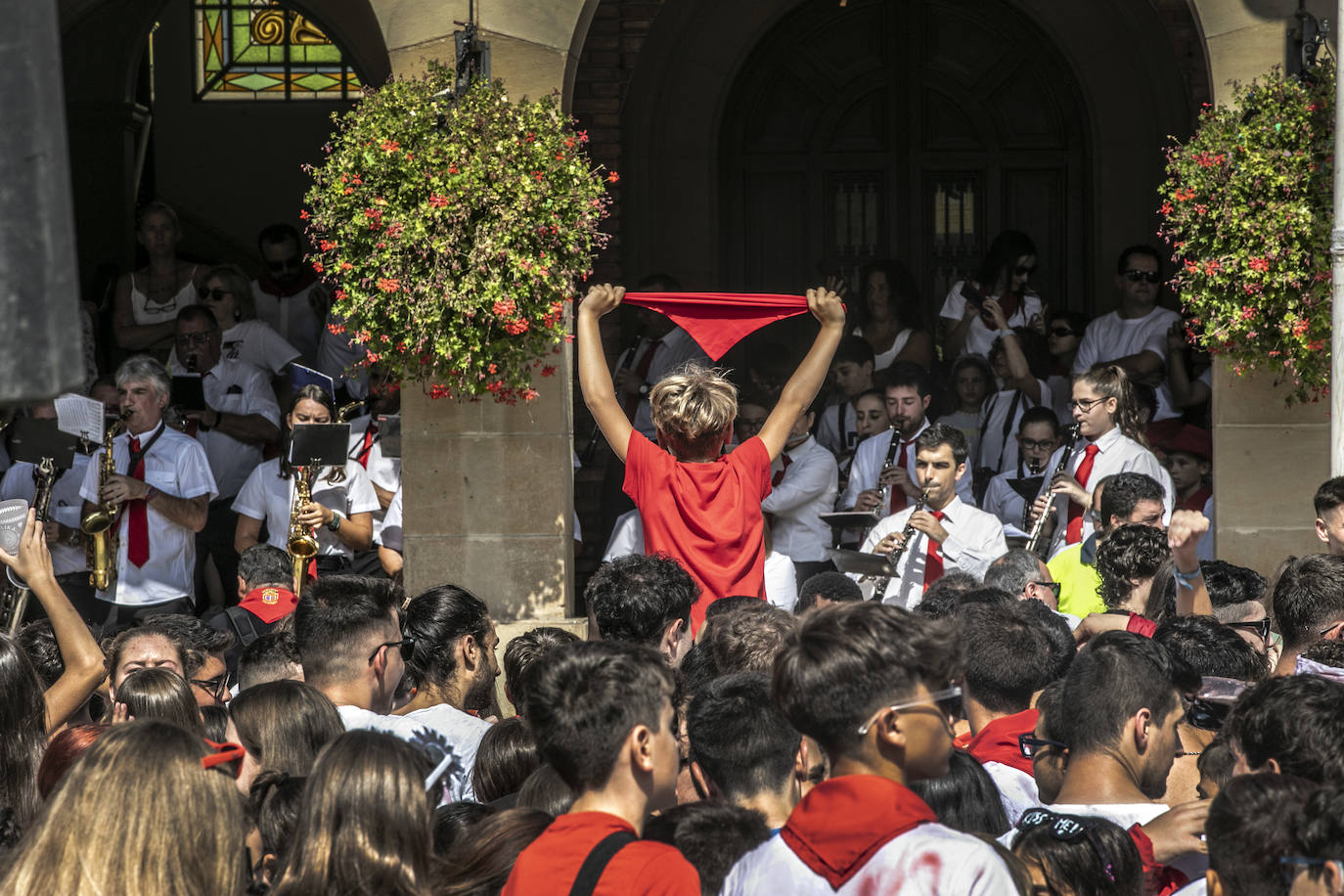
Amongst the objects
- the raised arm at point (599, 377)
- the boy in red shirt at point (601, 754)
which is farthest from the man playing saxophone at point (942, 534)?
the boy in red shirt at point (601, 754)

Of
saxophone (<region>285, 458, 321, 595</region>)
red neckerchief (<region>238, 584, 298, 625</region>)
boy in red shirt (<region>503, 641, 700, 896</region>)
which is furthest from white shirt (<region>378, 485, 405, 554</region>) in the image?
boy in red shirt (<region>503, 641, 700, 896</region>)

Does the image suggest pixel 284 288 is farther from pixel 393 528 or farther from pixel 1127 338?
pixel 1127 338

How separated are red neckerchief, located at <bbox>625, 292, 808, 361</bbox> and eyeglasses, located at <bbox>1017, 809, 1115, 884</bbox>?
11.5 feet

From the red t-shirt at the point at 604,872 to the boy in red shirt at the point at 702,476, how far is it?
2.53 m

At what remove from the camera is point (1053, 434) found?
334 inches

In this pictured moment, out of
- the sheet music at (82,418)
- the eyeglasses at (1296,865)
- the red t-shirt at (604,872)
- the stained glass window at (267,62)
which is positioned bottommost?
the red t-shirt at (604,872)

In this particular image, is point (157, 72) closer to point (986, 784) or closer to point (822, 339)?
point (822, 339)

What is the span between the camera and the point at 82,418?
753 cm

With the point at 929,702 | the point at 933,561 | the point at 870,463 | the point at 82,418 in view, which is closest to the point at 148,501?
the point at 82,418

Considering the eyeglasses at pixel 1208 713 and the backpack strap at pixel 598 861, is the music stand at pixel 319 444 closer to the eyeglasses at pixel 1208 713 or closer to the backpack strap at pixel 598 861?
the eyeglasses at pixel 1208 713

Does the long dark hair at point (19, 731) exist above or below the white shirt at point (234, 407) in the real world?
below

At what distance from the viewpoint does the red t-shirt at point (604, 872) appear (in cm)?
268

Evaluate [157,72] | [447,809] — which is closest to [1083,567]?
[447,809]

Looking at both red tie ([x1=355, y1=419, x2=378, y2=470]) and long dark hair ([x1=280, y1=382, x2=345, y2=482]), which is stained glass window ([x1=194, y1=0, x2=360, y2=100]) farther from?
long dark hair ([x1=280, y1=382, x2=345, y2=482])
